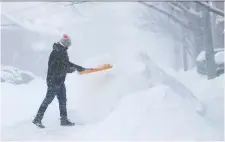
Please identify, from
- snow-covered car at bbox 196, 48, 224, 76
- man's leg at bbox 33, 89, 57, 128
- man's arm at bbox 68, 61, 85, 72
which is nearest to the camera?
man's leg at bbox 33, 89, 57, 128

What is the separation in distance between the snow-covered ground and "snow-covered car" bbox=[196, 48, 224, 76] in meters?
0.09

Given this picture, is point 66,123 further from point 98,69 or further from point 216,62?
point 216,62

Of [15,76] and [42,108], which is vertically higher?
[15,76]

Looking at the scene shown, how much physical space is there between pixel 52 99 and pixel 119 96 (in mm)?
738

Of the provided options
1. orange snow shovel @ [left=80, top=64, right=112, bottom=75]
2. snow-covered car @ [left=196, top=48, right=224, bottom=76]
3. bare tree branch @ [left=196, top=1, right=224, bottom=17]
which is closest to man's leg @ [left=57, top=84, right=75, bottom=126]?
orange snow shovel @ [left=80, top=64, right=112, bottom=75]

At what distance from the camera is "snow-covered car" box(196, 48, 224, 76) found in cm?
422

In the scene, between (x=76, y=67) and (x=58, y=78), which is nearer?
(x=58, y=78)

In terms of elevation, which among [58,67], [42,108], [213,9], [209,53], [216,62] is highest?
[213,9]

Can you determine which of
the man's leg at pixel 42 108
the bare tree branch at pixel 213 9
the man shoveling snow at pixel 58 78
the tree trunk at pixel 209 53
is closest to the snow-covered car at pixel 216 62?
the tree trunk at pixel 209 53

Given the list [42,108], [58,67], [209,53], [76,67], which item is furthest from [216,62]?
[42,108]

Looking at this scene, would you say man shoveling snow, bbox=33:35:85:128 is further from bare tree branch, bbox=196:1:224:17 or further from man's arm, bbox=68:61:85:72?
bare tree branch, bbox=196:1:224:17

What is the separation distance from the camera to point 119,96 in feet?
13.5

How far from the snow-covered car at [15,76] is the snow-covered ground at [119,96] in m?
0.05

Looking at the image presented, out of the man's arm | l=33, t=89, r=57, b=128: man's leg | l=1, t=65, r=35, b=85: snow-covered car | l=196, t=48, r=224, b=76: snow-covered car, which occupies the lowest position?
l=33, t=89, r=57, b=128: man's leg
